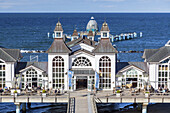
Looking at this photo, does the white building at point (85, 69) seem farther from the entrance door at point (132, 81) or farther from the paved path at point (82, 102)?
the paved path at point (82, 102)

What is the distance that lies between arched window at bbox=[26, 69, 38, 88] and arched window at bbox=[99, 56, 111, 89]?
8.22 m

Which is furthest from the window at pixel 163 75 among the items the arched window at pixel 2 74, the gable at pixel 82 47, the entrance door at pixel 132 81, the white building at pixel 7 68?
the arched window at pixel 2 74

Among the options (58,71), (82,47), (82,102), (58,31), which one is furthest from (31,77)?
(82,102)

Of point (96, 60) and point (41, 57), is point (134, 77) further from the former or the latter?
point (41, 57)

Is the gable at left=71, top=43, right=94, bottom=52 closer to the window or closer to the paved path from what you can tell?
the paved path

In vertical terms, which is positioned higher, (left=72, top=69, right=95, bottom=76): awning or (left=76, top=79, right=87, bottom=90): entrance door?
(left=72, top=69, right=95, bottom=76): awning

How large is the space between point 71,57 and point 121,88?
23.9ft

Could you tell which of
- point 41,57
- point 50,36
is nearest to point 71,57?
point 41,57

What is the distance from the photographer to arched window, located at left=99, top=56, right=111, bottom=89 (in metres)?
56.7

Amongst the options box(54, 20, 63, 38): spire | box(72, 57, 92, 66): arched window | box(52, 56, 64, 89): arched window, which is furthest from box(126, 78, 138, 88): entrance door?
box(54, 20, 63, 38): spire

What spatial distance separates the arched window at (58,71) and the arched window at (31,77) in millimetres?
2463

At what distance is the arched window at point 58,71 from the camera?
5662cm

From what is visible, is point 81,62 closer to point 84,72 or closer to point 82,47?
point 84,72

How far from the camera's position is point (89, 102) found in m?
51.3
